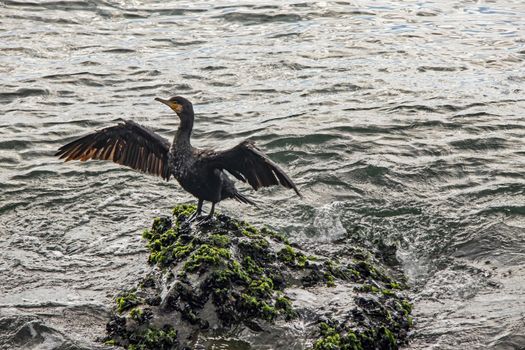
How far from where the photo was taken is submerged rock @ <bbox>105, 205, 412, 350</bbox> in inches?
255

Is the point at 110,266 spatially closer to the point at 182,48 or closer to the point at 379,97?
the point at 379,97

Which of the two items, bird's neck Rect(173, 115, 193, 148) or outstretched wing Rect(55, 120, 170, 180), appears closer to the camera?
bird's neck Rect(173, 115, 193, 148)

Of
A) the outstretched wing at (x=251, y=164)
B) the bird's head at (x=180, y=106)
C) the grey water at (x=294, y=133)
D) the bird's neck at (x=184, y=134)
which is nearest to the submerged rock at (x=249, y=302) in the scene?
the grey water at (x=294, y=133)

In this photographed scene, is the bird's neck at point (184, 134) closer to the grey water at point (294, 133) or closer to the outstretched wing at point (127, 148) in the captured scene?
the outstretched wing at point (127, 148)

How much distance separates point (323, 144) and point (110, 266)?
4465mm

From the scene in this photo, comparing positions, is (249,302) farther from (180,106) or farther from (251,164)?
(180,106)

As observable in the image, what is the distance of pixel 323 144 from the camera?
11.7m

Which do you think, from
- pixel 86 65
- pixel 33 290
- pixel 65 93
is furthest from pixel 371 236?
pixel 86 65

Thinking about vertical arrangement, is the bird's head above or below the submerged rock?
above

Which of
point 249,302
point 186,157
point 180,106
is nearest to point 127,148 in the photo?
point 180,106

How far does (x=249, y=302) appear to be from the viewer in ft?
21.7

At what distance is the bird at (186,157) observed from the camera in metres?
7.29

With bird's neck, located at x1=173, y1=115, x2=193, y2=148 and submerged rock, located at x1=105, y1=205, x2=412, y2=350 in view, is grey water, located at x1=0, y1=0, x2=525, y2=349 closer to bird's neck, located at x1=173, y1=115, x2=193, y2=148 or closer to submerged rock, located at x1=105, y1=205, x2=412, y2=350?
submerged rock, located at x1=105, y1=205, x2=412, y2=350

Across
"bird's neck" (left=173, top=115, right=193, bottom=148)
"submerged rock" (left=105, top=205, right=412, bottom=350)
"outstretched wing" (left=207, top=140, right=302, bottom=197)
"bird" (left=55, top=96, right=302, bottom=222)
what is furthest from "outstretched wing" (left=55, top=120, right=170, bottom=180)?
"submerged rock" (left=105, top=205, right=412, bottom=350)
